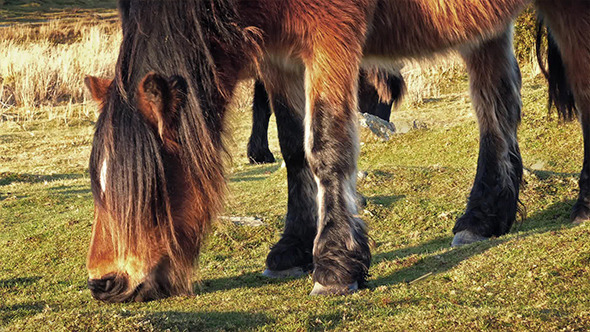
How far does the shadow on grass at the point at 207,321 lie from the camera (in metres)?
2.95

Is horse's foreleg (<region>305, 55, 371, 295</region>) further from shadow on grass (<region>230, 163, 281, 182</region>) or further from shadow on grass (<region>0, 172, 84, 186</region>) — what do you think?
shadow on grass (<region>0, 172, 84, 186</region>)

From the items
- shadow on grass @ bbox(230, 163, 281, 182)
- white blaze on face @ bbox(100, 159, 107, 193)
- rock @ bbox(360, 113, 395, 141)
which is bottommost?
shadow on grass @ bbox(230, 163, 281, 182)

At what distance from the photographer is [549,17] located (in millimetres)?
5414

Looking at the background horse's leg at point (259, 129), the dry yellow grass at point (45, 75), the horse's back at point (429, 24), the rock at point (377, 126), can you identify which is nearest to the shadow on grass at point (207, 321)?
the horse's back at point (429, 24)

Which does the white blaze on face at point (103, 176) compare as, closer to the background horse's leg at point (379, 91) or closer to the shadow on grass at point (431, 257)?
the shadow on grass at point (431, 257)

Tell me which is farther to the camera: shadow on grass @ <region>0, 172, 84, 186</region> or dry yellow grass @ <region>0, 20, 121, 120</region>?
dry yellow grass @ <region>0, 20, 121, 120</region>

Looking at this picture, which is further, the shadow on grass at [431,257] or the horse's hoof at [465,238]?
the horse's hoof at [465,238]

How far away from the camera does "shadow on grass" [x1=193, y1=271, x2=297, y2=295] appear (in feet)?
13.9

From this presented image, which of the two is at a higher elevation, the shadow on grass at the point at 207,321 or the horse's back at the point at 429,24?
the horse's back at the point at 429,24

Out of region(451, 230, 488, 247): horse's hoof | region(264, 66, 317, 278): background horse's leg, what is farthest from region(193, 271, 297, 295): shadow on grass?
region(451, 230, 488, 247): horse's hoof

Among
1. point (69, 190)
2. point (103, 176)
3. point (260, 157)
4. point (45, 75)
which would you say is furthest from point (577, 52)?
point (45, 75)

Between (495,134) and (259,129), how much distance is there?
4.18 m

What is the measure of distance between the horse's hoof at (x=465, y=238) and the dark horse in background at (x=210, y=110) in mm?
1183

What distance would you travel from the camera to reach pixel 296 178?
4.88 meters
